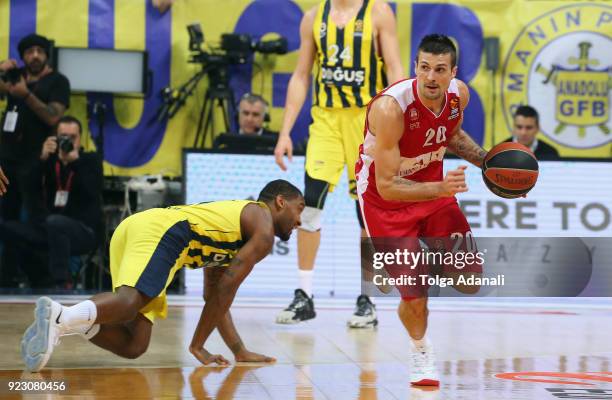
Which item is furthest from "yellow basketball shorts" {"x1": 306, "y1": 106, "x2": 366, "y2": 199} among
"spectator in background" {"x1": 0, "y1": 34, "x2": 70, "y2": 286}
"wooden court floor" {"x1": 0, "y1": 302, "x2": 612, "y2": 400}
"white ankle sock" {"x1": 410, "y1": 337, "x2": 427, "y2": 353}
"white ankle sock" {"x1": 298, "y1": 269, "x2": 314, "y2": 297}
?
"spectator in background" {"x1": 0, "y1": 34, "x2": 70, "y2": 286}

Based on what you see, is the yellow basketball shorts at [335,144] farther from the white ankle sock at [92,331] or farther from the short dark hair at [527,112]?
the short dark hair at [527,112]

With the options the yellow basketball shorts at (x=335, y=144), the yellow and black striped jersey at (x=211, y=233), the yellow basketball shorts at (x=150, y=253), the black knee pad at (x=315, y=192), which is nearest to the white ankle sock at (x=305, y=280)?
the black knee pad at (x=315, y=192)

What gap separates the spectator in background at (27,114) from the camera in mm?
9383

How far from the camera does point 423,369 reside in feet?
16.5

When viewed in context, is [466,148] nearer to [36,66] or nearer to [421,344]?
[421,344]

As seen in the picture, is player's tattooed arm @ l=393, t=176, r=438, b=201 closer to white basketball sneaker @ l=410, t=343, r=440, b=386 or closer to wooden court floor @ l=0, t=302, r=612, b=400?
white basketball sneaker @ l=410, t=343, r=440, b=386

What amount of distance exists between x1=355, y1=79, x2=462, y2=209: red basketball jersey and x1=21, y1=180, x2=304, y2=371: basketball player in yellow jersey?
46cm

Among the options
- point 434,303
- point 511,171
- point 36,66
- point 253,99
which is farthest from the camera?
point 253,99

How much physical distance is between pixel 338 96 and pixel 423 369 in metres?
2.71

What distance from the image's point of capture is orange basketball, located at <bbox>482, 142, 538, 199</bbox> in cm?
520

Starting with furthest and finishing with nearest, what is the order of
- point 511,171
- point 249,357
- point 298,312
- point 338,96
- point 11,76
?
point 11,76 < point 338,96 < point 298,312 < point 249,357 < point 511,171

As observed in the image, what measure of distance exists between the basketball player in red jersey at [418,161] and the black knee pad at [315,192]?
1.64 m

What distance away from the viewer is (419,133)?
5.25 m

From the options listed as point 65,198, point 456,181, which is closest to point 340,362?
point 456,181
